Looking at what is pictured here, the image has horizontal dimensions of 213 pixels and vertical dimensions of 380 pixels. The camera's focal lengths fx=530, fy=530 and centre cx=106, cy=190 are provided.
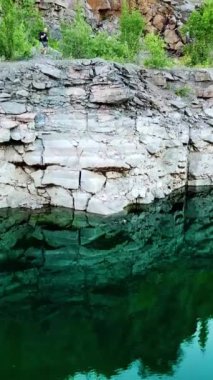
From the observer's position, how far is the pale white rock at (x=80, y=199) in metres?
20.9

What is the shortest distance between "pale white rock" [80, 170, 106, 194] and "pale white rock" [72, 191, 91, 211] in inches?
8.1

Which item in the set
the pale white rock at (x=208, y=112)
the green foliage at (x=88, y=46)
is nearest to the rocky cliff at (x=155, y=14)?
the green foliage at (x=88, y=46)

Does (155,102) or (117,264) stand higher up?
(155,102)

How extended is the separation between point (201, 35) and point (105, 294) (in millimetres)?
19161

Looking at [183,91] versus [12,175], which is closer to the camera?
[12,175]

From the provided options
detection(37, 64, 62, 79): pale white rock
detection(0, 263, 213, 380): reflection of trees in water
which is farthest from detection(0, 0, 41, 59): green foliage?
detection(0, 263, 213, 380): reflection of trees in water

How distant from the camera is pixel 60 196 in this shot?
69.4 feet

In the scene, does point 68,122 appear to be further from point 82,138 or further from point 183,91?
point 183,91

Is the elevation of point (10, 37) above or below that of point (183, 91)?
above

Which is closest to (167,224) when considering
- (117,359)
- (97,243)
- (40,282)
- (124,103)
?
(97,243)

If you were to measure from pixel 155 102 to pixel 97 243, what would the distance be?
26.4 ft

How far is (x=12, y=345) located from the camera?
39.4ft

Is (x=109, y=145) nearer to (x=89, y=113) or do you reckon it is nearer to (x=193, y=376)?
(x=89, y=113)

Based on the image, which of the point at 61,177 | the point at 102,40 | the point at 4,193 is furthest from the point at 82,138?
the point at 102,40
